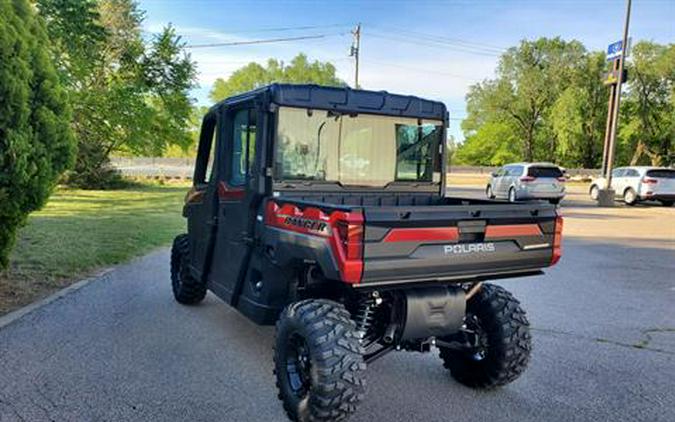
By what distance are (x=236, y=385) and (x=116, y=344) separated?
1.39m

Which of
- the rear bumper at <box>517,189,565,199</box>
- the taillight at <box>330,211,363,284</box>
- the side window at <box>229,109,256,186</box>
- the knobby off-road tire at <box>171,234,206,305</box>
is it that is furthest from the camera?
the rear bumper at <box>517,189,565,199</box>

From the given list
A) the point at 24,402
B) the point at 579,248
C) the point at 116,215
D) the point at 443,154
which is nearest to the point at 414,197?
the point at 443,154

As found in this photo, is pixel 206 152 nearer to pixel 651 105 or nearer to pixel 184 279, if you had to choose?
pixel 184 279

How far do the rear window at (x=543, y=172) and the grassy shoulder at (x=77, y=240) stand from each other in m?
13.0

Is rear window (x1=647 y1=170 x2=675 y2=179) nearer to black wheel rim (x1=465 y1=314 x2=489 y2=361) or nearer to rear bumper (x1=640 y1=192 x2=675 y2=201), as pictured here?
rear bumper (x1=640 y1=192 x2=675 y2=201)

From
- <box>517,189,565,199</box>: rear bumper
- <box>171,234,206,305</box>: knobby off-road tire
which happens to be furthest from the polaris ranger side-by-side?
<box>517,189,565,199</box>: rear bumper

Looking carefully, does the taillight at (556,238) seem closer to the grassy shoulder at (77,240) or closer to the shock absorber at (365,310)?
the shock absorber at (365,310)

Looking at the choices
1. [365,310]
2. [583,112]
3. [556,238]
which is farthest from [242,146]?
[583,112]

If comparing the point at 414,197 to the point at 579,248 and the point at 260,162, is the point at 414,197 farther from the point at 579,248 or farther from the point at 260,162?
the point at 579,248

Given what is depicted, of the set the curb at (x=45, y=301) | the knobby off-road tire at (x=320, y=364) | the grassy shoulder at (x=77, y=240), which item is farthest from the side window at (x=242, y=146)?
the grassy shoulder at (x=77, y=240)

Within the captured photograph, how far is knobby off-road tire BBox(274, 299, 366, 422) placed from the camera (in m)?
3.10

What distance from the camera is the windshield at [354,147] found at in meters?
3.95

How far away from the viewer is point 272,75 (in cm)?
5919

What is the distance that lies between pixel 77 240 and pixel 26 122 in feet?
14.7
